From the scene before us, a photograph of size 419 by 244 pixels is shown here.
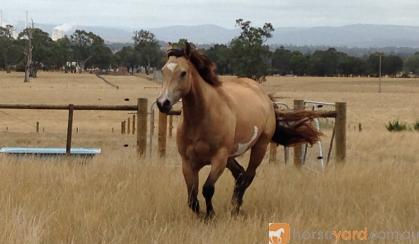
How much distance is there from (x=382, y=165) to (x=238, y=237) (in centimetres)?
521

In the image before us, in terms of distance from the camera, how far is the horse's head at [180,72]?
5688 mm

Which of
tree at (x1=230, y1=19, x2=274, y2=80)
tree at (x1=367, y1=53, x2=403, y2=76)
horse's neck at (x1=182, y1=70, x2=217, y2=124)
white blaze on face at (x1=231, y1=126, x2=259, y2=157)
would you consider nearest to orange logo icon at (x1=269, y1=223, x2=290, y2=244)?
horse's neck at (x1=182, y1=70, x2=217, y2=124)

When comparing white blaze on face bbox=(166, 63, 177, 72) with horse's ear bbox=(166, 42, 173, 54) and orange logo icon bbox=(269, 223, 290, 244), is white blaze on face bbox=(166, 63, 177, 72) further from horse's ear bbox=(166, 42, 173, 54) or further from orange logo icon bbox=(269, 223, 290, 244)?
orange logo icon bbox=(269, 223, 290, 244)

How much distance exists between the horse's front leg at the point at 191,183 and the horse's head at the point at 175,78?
711 mm

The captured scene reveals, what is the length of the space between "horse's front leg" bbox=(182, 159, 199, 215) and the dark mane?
0.88m

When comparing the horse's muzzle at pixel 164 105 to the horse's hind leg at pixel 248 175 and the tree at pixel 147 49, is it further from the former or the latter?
the tree at pixel 147 49

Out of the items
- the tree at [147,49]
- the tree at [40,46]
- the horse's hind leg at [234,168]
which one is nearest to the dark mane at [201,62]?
the horse's hind leg at [234,168]

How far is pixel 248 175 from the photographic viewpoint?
7.25 m

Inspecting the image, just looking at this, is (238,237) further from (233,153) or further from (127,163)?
(127,163)


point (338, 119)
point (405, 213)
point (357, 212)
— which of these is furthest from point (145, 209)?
point (338, 119)

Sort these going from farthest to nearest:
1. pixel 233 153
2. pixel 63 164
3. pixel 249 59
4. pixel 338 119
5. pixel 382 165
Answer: pixel 249 59, pixel 338 119, pixel 382 165, pixel 63 164, pixel 233 153

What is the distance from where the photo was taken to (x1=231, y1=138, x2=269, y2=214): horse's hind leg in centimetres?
686

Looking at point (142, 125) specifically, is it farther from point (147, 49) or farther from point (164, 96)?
point (147, 49)

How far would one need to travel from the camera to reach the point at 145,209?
6207 millimetres
